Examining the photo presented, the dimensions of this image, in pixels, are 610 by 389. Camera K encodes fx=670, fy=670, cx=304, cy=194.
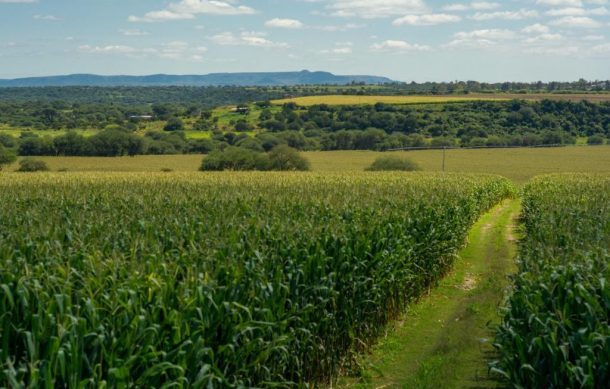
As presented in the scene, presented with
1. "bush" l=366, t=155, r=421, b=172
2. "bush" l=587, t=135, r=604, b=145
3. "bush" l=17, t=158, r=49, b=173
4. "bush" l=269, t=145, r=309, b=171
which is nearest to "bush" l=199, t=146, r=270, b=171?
"bush" l=269, t=145, r=309, b=171

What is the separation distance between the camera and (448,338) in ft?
42.5

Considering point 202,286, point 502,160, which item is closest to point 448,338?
Answer: point 202,286

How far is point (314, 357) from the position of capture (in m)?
9.97

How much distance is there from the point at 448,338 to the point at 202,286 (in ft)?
22.2

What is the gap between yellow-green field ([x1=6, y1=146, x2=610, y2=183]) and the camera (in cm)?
6153

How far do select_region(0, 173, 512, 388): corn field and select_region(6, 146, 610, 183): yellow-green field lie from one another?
39002 millimetres

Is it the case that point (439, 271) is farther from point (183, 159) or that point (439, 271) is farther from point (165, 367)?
point (183, 159)

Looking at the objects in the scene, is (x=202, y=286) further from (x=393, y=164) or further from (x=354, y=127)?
(x=354, y=127)

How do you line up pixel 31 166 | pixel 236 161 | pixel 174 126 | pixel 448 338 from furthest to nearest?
pixel 174 126
pixel 236 161
pixel 31 166
pixel 448 338

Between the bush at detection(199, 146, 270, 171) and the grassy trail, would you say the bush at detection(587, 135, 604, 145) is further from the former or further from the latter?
the grassy trail

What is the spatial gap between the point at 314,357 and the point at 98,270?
143 inches

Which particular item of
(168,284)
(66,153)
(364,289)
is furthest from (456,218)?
(66,153)

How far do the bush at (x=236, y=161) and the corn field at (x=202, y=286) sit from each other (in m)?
40.5

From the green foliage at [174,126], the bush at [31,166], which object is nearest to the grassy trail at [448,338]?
the bush at [31,166]
